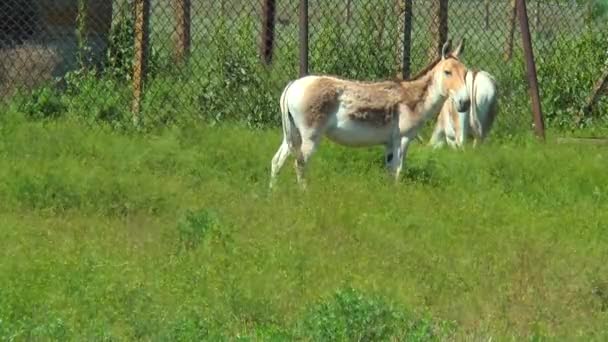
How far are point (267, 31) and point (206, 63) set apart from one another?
1.27 metres

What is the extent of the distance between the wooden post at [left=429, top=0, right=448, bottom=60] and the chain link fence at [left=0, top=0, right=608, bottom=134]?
24mm

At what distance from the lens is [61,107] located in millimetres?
15047

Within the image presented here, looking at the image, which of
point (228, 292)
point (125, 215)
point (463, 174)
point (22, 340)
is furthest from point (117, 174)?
point (22, 340)

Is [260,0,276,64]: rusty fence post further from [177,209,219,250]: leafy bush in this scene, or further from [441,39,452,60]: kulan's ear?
[177,209,219,250]: leafy bush

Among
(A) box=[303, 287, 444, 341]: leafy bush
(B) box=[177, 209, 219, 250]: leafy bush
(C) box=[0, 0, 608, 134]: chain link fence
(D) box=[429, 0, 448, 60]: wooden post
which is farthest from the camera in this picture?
(D) box=[429, 0, 448, 60]: wooden post

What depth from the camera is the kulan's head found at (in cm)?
1356

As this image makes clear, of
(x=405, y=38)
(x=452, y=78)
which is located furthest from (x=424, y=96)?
(x=405, y=38)

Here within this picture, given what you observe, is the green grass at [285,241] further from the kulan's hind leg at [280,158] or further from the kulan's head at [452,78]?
the kulan's head at [452,78]

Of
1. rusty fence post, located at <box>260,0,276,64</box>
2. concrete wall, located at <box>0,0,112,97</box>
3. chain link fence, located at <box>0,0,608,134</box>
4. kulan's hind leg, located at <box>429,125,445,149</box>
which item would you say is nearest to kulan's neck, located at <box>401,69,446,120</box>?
kulan's hind leg, located at <box>429,125,445,149</box>

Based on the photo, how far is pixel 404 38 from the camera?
51.9 ft

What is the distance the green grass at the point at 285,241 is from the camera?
7.79 metres

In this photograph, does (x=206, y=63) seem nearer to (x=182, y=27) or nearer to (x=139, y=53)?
(x=139, y=53)

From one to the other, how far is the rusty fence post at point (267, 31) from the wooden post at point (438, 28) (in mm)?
1833

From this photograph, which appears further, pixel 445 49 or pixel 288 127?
pixel 445 49
